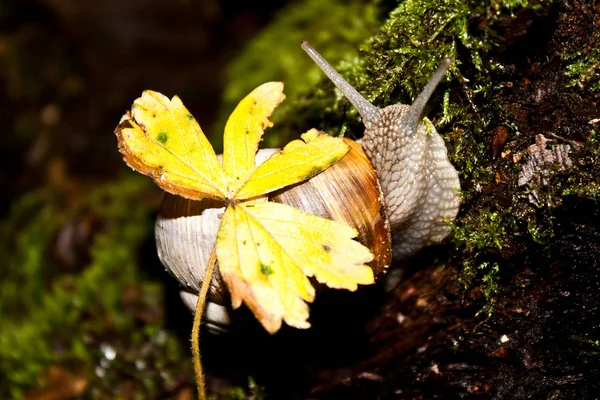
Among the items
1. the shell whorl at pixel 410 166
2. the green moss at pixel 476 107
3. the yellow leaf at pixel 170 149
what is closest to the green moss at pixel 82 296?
the yellow leaf at pixel 170 149

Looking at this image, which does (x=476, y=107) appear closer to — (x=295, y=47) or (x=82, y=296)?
(x=295, y=47)

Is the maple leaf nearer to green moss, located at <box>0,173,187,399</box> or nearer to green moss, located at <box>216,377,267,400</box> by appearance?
green moss, located at <box>216,377,267,400</box>

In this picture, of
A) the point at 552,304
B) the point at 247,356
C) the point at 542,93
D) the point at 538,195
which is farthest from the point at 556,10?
the point at 247,356

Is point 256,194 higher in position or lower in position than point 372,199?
higher

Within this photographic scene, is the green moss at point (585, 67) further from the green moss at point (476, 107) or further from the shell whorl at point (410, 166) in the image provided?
the shell whorl at point (410, 166)

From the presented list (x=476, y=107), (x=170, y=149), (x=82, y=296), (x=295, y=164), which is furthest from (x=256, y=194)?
(x=82, y=296)

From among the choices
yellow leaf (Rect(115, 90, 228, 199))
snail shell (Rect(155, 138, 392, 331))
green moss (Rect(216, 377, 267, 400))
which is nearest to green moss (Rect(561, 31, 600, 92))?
snail shell (Rect(155, 138, 392, 331))
